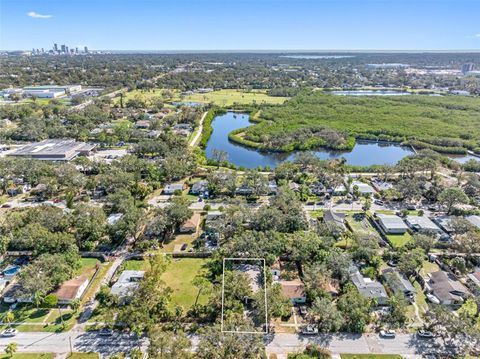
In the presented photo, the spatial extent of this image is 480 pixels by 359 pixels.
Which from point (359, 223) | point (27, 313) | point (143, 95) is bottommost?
point (359, 223)

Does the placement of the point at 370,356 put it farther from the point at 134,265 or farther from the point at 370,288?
the point at 134,265

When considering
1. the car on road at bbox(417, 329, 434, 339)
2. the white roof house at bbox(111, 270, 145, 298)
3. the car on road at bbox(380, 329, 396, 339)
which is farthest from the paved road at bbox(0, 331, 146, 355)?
the car on road at bbox(417, 329, 434, 339)

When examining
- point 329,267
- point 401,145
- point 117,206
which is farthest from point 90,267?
point 401,145

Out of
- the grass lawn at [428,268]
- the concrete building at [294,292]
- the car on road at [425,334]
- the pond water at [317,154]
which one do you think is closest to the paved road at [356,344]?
the car on road at [425,334]

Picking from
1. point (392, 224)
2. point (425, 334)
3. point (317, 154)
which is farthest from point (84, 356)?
point (317, 154)

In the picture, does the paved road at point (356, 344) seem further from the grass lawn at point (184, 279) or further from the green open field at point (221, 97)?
the green open field at point (221, 97)

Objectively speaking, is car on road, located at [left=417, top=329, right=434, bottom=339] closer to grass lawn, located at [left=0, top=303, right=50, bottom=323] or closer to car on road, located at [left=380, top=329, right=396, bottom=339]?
car on road, located at [left=380, top=329, right=396, bottom=339]
